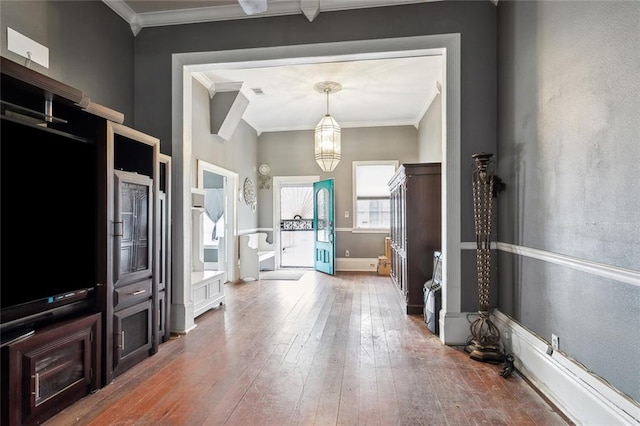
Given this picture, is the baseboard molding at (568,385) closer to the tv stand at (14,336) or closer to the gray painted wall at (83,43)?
the tv stand at (14,336)

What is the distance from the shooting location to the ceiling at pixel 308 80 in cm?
332

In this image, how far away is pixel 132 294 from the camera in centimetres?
259

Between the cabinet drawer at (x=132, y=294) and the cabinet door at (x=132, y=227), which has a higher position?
the cabinet door at (x=132, y=227)

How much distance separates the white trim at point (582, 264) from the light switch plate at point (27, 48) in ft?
13.0

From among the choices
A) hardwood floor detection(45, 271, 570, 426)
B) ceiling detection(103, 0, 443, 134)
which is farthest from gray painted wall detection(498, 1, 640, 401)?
ceiling detection(103, 0, 443, 134)

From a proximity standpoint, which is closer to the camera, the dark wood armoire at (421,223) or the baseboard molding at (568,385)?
the baseboard molding at (568,385)

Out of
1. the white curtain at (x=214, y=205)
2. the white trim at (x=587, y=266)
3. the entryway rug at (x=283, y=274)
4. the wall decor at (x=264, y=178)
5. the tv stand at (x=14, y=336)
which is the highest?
the wall decor at (x=264, y=178)

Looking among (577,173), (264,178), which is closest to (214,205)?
(264,178)

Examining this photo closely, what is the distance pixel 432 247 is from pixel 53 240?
3.73 meters

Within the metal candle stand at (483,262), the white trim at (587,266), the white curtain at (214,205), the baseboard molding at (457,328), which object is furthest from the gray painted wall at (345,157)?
the white trim at (587,266)

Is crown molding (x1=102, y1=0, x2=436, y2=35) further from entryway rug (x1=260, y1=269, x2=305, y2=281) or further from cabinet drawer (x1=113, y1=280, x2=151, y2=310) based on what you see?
entryway rug (x1=260, y1=269, x2=305, y2=281)

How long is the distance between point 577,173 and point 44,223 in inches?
129

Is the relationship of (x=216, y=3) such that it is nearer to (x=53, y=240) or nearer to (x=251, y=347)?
(x=53, y=240)

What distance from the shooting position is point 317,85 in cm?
516
